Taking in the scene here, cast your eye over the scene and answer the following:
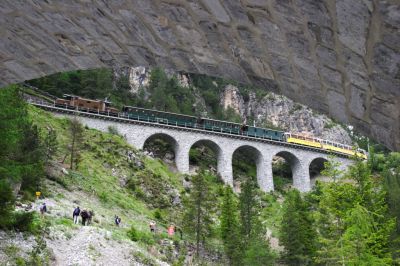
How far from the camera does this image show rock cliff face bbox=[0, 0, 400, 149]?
9.15 feet

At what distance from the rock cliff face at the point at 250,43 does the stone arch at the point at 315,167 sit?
54.2 metres

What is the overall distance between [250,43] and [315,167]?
60.6m

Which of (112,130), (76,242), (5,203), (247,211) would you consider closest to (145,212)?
(247,211)

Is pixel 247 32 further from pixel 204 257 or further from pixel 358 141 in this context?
pixel 358 141

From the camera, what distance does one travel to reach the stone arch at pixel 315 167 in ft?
188

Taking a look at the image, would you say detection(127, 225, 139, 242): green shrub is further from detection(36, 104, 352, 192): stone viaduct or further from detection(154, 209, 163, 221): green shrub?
detection(36, 104, 352, 192): stone viaduct

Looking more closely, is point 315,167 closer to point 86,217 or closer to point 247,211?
point 247,211

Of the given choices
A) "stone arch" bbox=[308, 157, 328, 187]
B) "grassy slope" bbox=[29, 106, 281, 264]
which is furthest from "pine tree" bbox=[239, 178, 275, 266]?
"stone arch" bbox=[308, 157, 328, 187]

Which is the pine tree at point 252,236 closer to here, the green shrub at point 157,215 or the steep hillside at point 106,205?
the steep hillside at point 106,205

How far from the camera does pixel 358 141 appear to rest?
9625 centimetres

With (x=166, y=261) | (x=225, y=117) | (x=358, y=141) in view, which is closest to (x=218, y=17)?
(x=166, y=261)

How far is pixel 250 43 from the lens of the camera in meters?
3.53

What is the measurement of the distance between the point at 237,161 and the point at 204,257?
33439 millimetres

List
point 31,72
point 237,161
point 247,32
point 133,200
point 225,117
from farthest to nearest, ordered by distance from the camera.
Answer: point 225,117, point 237,161, point 133,200, point 31,72, point 247,32
